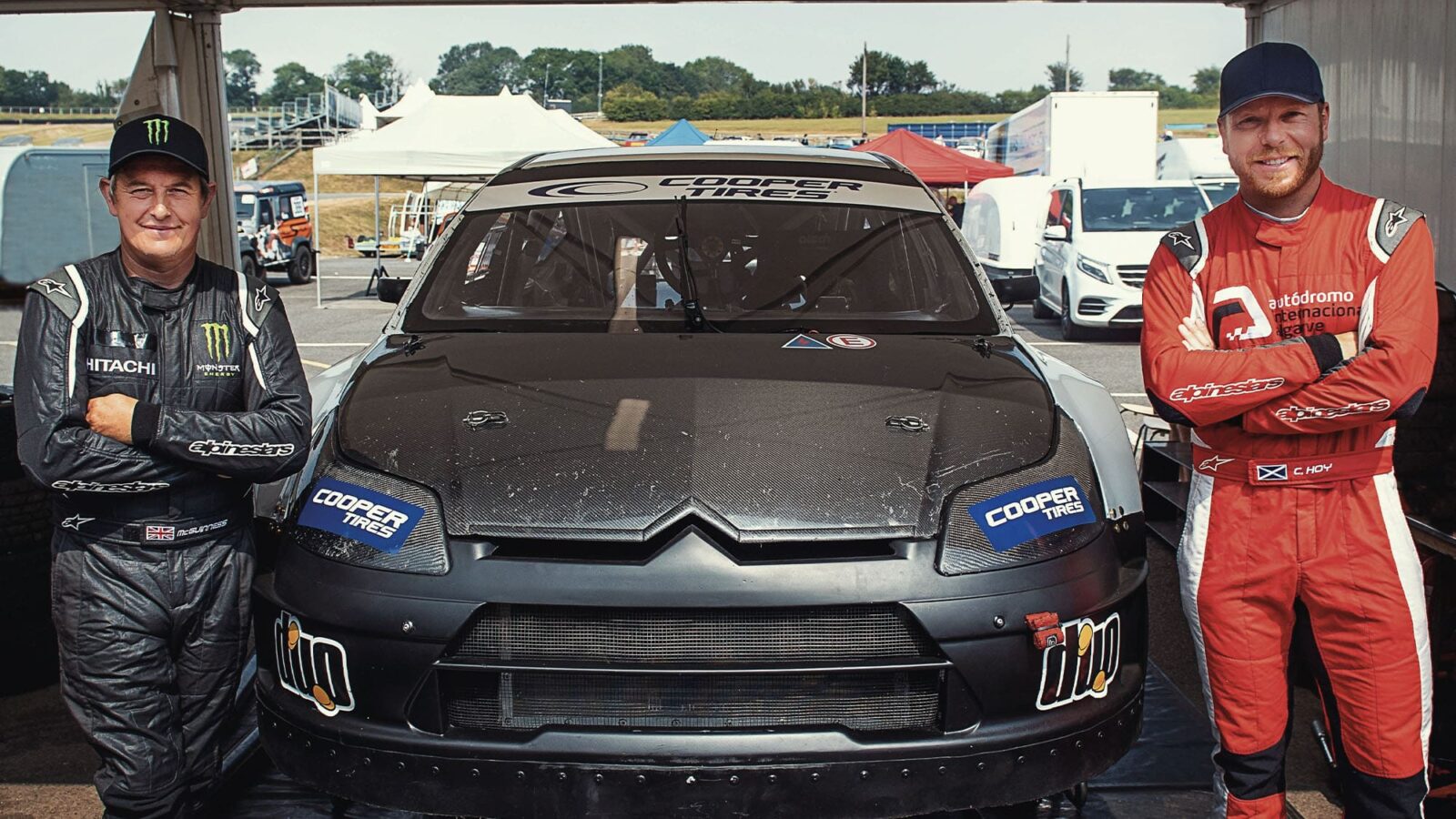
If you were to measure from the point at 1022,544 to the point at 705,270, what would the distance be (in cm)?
152

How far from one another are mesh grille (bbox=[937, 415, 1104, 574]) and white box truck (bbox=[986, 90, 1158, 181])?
20677 millimetres

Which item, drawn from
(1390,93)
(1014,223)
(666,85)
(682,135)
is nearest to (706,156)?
(1390,93)

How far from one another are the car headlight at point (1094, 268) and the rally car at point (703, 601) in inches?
464

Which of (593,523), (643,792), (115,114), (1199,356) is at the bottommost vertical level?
(643,792)

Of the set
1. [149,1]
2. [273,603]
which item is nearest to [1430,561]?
[273,603]

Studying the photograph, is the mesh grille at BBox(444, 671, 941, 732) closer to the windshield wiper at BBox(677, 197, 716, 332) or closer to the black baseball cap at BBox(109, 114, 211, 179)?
the black baseball cap at BBox(109, 114, 211, 179)

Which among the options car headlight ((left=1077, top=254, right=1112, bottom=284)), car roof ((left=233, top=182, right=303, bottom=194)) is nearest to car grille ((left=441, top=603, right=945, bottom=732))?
car headlight ((left=1077, top=254, right=1112, bottom=284))

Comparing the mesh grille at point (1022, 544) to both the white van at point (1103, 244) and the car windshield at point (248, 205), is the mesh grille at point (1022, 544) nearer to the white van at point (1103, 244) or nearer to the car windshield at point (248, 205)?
the white van at point (1103, 244)

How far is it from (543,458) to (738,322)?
1.06 m

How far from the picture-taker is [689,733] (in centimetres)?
247

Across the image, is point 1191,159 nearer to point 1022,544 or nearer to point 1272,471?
point 1272,471

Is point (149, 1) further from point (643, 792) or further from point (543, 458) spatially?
point (643, 792)

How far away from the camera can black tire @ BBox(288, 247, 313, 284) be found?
23844mm

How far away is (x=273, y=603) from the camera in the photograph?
271cm
